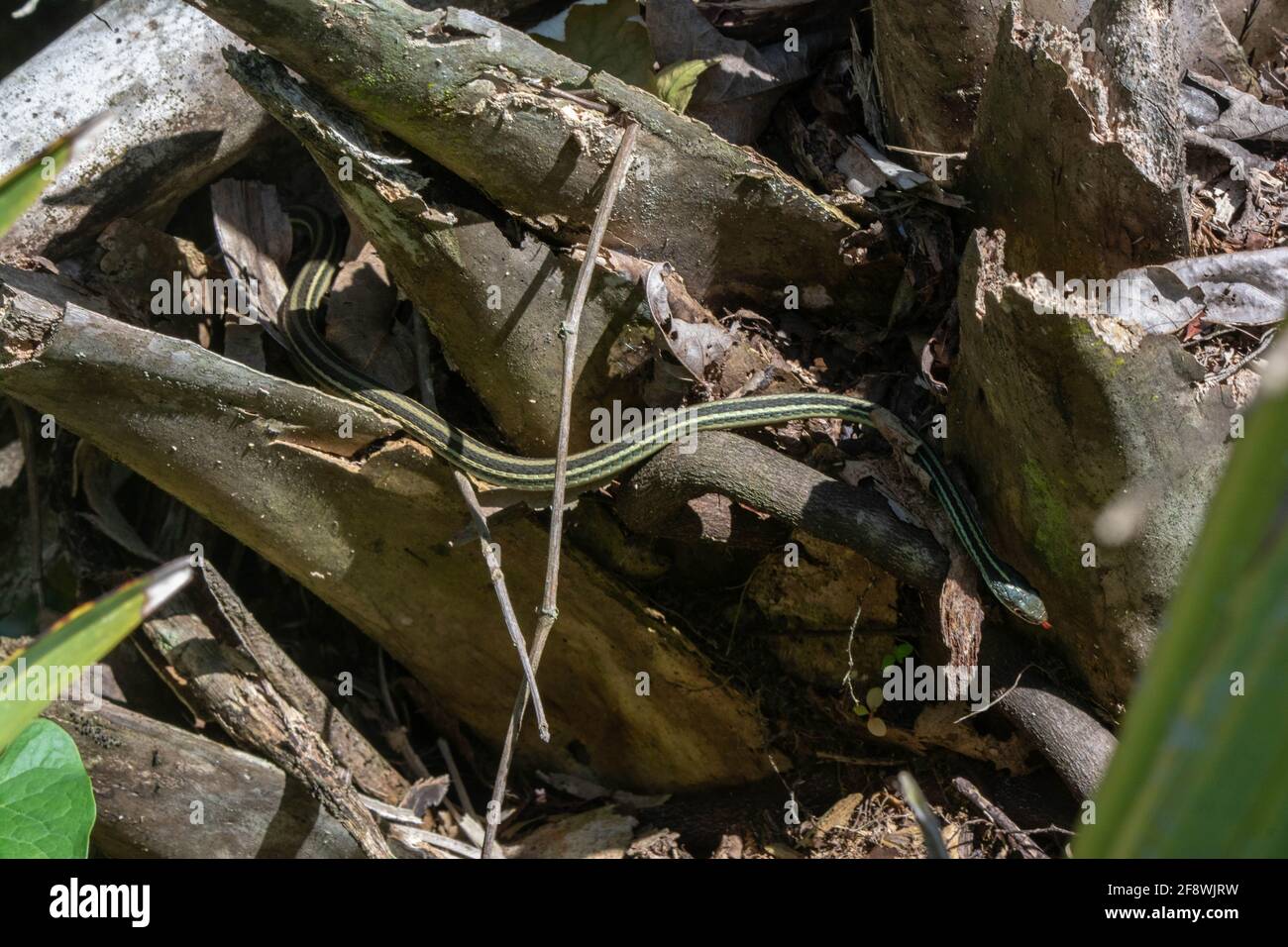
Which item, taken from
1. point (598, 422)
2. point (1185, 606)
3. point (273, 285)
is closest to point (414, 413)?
point (598, 422)

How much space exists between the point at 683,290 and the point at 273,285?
1.82 m

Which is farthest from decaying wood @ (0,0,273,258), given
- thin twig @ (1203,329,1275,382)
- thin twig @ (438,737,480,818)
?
thin twig @ (1203,329,1275,382)

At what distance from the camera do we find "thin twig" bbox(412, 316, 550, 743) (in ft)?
9.06

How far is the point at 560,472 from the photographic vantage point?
289cm

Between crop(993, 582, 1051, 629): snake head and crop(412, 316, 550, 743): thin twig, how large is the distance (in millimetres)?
1468

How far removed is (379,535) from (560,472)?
1.36 m

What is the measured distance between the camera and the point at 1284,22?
168 inches

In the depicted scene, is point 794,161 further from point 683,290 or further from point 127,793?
point 127,793

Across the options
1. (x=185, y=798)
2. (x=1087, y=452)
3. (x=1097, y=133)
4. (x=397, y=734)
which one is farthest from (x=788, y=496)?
(x=185, y=798)

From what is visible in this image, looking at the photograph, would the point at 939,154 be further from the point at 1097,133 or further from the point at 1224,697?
the point at 1224,697

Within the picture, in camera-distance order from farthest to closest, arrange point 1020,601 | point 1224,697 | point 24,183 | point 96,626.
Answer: point 1020,601, point 24,183, point 96,626, point 1224,697

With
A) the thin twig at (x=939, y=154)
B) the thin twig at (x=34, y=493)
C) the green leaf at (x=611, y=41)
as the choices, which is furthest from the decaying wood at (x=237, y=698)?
the thin twig at (x=939, y=154)

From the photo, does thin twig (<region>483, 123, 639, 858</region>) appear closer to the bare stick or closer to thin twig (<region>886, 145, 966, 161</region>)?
thin twig (<region>886, 145, 966, 161</region>)

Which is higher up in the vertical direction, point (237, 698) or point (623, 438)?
point (623, 438)
